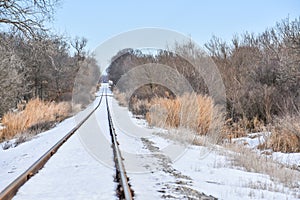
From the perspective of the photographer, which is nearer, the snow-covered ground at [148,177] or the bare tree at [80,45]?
the snow-covered ground at [148,177]

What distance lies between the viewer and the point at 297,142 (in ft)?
30.2

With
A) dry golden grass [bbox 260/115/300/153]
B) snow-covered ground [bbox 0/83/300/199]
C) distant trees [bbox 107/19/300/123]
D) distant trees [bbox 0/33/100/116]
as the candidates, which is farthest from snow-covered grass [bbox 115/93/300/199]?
distant trees [bbox 0/33/100/116]

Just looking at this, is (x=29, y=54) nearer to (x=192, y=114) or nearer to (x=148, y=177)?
(x=192, y=114)

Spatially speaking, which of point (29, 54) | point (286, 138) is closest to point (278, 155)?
point (286, 138)

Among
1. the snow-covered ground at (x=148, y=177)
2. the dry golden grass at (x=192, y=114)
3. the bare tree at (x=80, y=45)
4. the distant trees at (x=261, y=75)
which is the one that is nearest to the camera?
the snow-covered ground at (x=148, y=177)

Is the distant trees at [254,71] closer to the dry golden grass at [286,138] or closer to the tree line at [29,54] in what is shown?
the dry golden grass at [286,138]

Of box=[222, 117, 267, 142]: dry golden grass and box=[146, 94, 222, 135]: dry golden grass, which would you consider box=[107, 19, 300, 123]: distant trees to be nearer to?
box=[222, 117, 267, 142]: dry golden grass

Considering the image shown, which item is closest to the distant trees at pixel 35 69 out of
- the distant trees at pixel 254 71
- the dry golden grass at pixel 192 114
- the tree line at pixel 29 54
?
the tree line at pixel 29 54

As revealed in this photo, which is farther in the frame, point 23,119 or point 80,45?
point 80,45

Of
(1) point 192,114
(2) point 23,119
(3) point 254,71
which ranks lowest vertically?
(2) point 23,119

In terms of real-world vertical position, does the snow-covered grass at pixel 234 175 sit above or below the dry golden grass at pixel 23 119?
above

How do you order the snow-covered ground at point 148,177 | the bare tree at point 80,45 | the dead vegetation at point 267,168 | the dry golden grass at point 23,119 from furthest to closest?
the bare tree at point 80,45 < the dry golden grass at point 23,119 < the dead vegetation at point 267,168 < the snow-covered ground at point 148,177

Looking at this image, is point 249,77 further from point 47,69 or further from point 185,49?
point 47,69

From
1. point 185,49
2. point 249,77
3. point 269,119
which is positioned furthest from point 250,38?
point 269,119
